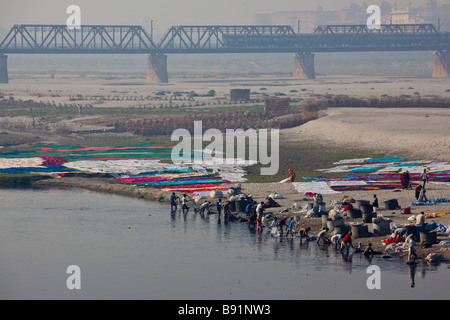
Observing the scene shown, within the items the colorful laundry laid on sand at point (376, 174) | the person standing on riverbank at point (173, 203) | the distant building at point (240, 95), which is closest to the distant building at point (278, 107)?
the distant building at point (240, 95)

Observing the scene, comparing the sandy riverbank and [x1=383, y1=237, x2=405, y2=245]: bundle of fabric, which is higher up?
the sandy riverbank

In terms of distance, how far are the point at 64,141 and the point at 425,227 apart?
2229 inches

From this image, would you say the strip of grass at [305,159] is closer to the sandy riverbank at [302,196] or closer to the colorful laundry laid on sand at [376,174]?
the colorful laundry laid on sand at [376,174]

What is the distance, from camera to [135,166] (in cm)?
7031

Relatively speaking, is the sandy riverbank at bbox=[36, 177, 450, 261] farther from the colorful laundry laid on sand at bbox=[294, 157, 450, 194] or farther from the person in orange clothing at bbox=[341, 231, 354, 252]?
the colorful laundry laid on sand at bbox=[294, 157, 450, 194]

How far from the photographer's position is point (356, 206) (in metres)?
49.3

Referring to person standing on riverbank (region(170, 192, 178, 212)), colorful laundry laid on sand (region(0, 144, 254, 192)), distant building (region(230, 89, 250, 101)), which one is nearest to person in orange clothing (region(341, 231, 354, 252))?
person standing on riverbank (region(170, 192, 178, 212))

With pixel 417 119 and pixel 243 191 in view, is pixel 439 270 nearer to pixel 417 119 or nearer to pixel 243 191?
pixel 243 191

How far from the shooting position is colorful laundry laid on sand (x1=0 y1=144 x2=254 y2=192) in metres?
62.8

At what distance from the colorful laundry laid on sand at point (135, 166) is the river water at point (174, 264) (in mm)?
9250

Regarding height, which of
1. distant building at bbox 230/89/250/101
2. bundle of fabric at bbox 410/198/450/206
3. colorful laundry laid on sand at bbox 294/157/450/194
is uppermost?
distant building at bbox 230/89/250/101

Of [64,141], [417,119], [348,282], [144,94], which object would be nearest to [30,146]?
[64,141]

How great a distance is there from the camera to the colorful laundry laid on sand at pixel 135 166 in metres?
62.8

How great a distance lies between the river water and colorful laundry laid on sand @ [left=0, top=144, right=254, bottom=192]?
925 centimetres
